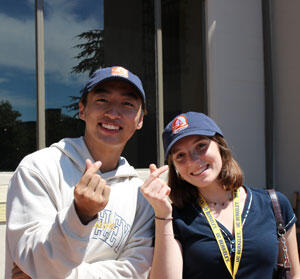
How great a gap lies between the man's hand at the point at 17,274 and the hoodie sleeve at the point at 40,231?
37 millimetres

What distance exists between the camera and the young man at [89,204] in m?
1.34

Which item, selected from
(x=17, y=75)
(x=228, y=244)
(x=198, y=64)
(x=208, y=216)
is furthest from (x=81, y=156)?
(x=198, y=64)

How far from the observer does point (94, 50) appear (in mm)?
5352

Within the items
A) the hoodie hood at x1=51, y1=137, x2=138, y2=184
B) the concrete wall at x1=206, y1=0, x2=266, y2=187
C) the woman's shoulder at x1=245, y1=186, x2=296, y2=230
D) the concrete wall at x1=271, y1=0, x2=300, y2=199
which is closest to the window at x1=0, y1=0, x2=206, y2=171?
the concrete wall at x1=206, y1=0, x2=266, y2=187

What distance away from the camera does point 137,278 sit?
5.62 ft

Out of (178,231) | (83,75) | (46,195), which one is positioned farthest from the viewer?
(83,75)

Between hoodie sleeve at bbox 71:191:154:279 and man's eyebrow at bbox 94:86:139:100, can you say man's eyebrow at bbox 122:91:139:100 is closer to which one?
man's eyebrow at bbox 94:86:139:100

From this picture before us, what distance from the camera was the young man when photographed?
1343 millimetres

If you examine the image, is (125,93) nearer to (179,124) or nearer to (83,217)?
(179,124)

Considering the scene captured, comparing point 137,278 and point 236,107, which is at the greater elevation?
point 236,107

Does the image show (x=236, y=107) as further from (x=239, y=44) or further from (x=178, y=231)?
(x=178, y=231)

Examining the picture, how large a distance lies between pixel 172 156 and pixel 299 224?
4.25 metres

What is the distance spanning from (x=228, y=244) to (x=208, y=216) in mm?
189

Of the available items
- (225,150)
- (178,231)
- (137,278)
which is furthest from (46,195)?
(225,150)
